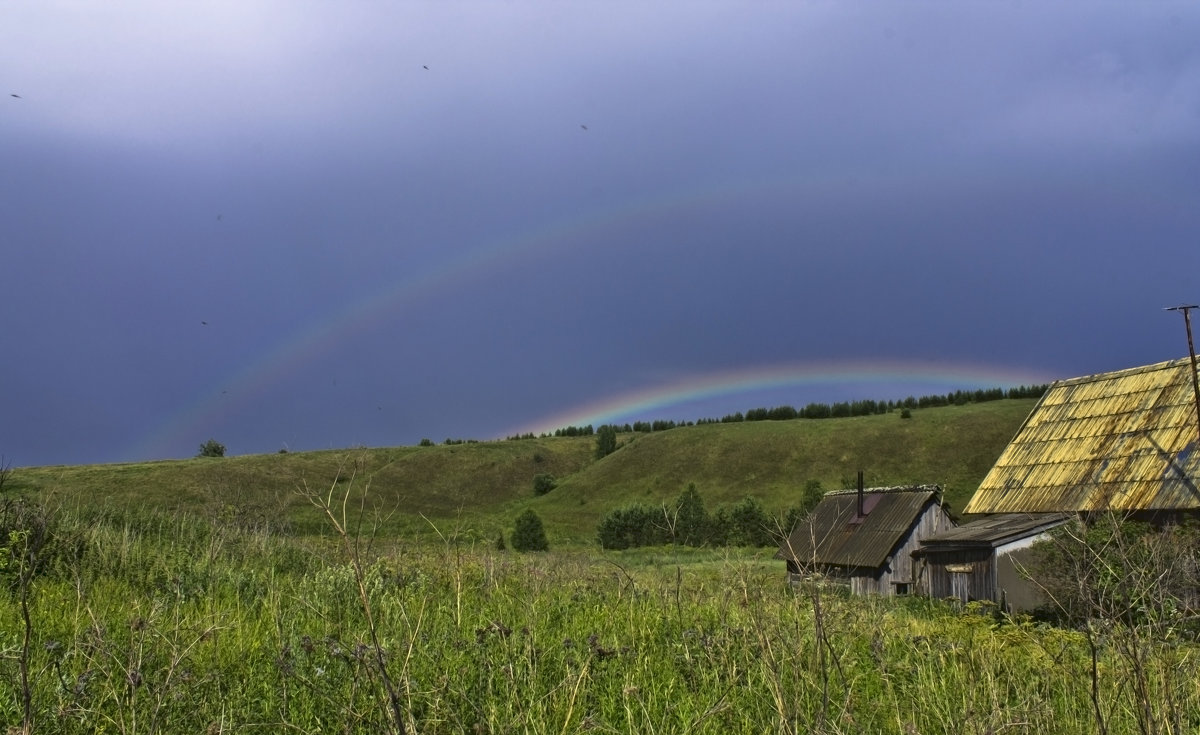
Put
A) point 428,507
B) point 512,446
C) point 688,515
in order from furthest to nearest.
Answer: point 512,446, point 428,507, point 688,515

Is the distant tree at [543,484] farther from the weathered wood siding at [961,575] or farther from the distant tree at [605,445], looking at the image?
the weathered wood siding at [961,575]

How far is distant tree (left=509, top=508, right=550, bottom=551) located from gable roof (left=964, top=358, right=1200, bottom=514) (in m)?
28.3

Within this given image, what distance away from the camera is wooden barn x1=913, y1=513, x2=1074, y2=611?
21328mm

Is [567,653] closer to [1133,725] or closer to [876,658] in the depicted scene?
[876,658]

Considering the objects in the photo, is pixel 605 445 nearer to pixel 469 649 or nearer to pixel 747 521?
pixel 747 521

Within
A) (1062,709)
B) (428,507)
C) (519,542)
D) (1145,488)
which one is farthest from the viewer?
(428,507)

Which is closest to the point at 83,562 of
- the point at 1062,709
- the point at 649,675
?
the point at 649,675

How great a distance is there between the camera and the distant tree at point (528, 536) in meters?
49.0

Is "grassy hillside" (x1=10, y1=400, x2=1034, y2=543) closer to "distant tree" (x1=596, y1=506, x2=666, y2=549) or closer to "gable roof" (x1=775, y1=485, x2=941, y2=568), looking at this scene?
"distant tree" (x1=596, y1=506, x2=666, y2=549)

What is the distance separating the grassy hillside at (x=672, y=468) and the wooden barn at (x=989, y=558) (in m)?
41.5

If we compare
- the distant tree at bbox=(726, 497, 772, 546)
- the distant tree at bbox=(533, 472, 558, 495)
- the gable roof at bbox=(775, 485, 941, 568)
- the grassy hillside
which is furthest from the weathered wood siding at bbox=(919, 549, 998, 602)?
the distant tree at bbox=(533, 472, 558, 495)

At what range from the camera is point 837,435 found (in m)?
93.4

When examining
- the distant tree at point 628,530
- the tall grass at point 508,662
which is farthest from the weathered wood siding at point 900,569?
the distant tree at point 628,530

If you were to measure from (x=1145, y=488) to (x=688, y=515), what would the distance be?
111 ft
